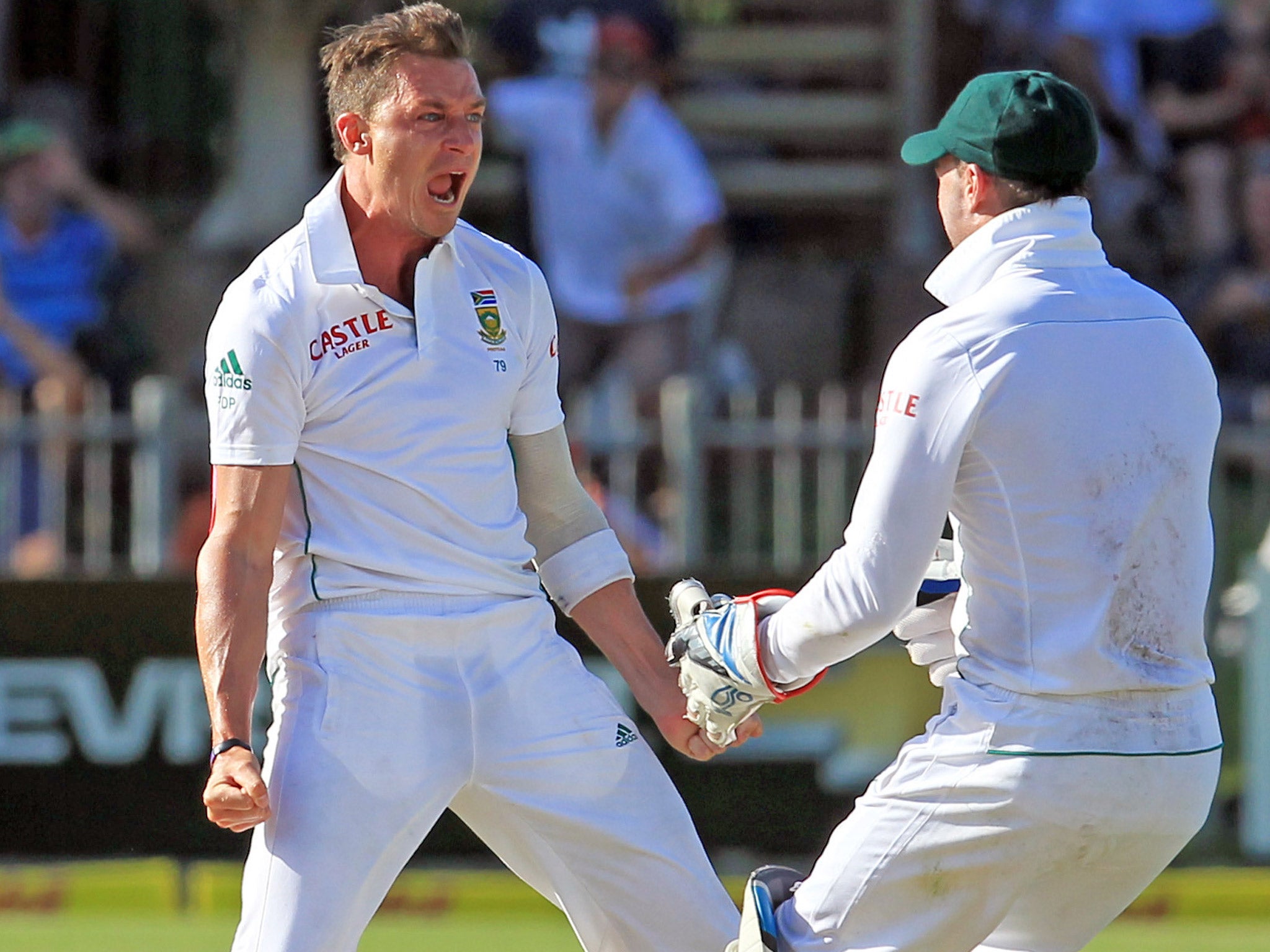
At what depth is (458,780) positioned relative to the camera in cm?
399

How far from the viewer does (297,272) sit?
4.00 metres

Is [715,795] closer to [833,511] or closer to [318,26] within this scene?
[833,511]

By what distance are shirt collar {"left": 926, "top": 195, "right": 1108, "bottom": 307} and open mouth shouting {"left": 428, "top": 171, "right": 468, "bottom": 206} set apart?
1.02 metres

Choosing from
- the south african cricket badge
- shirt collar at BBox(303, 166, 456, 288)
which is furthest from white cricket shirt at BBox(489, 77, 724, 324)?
shirt collar at BBox(303, 166, 456, 288)

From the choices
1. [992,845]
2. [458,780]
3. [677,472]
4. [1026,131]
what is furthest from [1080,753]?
[677,472]

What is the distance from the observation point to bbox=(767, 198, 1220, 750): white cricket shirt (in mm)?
3533

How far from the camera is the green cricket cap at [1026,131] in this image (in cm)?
364

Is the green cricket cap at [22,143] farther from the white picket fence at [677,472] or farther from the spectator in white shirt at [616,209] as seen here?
the spectator in white shirt at [616,209]

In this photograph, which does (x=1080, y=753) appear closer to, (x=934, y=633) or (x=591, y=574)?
(x=934, y=633)

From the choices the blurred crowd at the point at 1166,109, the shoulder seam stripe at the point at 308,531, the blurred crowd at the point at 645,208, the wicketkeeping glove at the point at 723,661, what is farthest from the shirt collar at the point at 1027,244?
the blurred crowd at the point at 1166,109

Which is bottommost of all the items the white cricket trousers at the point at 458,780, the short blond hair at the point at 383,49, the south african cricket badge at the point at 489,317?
the white cricket trousers at the point at 458,780

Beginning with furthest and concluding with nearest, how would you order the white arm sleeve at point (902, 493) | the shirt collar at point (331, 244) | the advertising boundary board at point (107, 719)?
the advertising boundary board at point (107, 719), the shirt collar at point (331, 244), the white arm sleeve at point (902, 493)

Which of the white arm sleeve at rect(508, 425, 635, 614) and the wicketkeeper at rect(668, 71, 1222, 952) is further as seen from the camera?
the white arm sleeve at rect(508, 425, 635, 614)

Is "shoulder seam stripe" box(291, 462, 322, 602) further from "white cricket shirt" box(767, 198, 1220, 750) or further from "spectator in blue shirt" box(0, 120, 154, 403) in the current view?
"spectator in blue shirt" box(0, 120, 154, 403)
